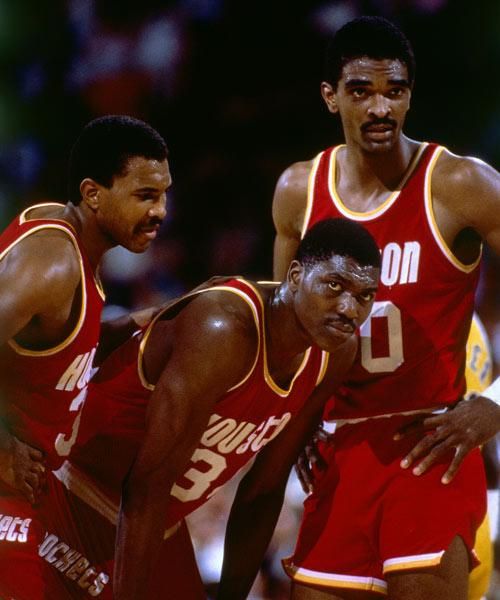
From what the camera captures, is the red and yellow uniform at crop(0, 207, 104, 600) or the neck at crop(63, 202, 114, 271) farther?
the neck at crop(63, 202, 114, 271)

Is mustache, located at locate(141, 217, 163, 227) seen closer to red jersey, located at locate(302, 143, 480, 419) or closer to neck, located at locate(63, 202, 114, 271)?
neck, located at locate(63, 202, 114, 271)

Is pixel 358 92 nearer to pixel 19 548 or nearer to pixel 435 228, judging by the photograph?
pixel 435 228

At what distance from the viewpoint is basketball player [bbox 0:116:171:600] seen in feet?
11.1

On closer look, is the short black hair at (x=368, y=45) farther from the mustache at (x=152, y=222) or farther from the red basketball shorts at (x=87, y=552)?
the red basketball shorts at (x=87, y=552)

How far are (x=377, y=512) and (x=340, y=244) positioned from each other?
0.95 meters

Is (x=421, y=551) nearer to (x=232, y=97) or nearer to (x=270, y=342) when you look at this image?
(x=270, y=342)

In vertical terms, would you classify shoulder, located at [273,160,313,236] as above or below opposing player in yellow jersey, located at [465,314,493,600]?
above

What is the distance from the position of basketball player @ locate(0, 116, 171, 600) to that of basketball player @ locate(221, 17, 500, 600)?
652 mm

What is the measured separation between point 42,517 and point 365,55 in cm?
190

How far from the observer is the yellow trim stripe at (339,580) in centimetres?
364

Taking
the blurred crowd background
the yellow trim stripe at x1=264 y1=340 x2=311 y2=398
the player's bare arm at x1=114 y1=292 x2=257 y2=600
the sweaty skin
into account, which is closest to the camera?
the player's bare arm at x1=114 y1=292 x2=257 y2=600

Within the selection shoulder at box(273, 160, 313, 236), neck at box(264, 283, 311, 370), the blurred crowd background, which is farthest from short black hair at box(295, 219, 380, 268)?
→ the blurred crowd background

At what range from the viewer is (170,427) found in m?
3.18

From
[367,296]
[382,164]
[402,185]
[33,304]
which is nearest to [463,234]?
[402,185]
